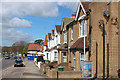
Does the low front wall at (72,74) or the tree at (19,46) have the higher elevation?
the tree at (19,46)

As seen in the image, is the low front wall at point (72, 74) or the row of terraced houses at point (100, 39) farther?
the low front wall at point (72, 74)

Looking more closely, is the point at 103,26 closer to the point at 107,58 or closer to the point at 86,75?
the point at 107,58

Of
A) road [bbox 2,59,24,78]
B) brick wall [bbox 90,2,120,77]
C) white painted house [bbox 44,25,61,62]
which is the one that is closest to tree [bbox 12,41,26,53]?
white painted house [bbox 44,25,61,62]

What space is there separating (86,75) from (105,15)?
4402mm

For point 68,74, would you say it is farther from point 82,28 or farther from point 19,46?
point 19,46

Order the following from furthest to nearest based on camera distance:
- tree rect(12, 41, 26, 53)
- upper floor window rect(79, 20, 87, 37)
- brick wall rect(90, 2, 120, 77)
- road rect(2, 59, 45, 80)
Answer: tree rect(12, 41, 26, 53) → road rect(2, 59, 45, 80) → upper floor window rect(79, 20, 87, 37) → brick wall rect(90, 2, 120, 77)

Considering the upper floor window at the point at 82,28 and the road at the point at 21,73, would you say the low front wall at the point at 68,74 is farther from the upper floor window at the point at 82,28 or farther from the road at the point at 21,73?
the upper floor window at the point at 82,28

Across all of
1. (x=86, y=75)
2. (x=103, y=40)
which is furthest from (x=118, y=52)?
(x=86, y=75)

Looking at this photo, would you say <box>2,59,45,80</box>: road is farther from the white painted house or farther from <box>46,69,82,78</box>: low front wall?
the white painted house

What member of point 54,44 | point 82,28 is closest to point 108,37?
point 82,28

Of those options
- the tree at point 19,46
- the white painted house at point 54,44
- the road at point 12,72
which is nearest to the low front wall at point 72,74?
the road at point 12,72

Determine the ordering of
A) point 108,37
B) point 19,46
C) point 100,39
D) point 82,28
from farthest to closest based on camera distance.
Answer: point 19,46 < point 82,28 < point 100,39 < point 108,37

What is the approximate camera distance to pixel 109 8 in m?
11.4

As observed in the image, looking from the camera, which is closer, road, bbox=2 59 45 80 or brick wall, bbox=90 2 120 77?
brick wall, bbox=90 2 120 77
